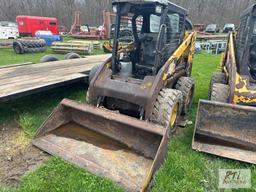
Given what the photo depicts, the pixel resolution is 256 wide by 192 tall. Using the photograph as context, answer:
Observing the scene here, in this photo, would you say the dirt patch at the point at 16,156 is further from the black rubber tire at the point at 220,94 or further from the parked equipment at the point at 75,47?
the parked equipment at the point at 75,47

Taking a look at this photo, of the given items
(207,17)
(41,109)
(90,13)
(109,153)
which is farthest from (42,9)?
(109,153)

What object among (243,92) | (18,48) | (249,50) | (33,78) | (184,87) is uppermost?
(249,50)

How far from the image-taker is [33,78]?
16.3 ft

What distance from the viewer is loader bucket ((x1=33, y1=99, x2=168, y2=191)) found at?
2709mm

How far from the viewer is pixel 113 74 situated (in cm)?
399

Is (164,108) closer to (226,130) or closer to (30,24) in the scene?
(226,130)

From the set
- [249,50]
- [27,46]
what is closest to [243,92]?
[249,50]

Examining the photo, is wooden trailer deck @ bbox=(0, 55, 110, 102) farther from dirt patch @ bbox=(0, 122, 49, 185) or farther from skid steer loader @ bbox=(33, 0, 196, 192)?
skid steer loader @ bbox=(33, 0, 196, 192)

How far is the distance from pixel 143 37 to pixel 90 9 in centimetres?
2797

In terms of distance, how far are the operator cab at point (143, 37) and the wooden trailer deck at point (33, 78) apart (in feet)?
4.39

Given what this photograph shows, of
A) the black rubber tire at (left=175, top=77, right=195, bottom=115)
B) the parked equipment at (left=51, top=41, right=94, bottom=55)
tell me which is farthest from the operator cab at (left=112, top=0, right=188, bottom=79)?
the parked equipment at (left=51, top=41, right=94, bottom=55)

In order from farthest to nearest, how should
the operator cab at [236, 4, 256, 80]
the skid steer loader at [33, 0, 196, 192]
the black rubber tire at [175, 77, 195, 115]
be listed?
the black rubber tire at [175, 77, 195, 115]
the operator cab at [236, 4, 256, 80]
the skid steer loader at [33, 0, 196, 192]

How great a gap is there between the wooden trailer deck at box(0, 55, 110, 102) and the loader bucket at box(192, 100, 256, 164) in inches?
105

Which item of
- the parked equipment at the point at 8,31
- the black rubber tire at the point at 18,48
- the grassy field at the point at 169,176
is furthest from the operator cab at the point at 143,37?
the parked equipment at the point at 8,31
